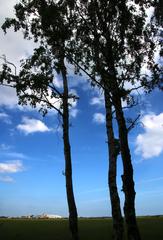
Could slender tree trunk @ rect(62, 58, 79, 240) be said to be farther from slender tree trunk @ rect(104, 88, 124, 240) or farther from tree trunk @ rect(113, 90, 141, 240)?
tree trunk @ rect(113, 90, 141, 240)

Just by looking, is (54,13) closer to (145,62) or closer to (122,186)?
(145,62)

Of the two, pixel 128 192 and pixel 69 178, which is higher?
pixel 69 178

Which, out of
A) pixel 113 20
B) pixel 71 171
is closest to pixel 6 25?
pixel 113 20

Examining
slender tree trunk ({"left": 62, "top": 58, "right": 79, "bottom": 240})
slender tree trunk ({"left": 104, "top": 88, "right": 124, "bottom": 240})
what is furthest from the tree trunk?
slender tree trunk ({"left": 62, "top": 58, "right": 79, "bottom": 240})

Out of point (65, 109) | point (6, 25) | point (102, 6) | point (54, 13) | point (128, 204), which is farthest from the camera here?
point (6, 25)

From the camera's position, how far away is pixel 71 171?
35031 millimetres

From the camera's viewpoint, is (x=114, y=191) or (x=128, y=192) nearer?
(x=128, y=192)

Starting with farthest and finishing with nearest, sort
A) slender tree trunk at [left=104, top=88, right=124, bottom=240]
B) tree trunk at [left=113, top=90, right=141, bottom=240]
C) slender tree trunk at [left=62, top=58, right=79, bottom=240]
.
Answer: slender tree trunk at [left=62, top=58, right=79, bottom=240] → slender tree trunk at [left=104, top=88, right=124, bottom=240] → tree trunk at [left=113, top=90, right=141, bottom=240]

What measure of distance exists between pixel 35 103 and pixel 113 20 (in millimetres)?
10550

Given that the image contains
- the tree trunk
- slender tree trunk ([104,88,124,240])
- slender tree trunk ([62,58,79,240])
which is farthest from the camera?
slender tree trunk ([62,58,79,240])

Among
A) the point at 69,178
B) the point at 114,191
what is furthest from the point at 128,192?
the point at 69,178

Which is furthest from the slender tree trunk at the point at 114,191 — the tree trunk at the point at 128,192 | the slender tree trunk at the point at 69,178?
the tree trunk at the point at 128,192

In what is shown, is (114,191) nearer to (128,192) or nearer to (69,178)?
(69,178)

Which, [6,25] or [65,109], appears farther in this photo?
[6,25]
